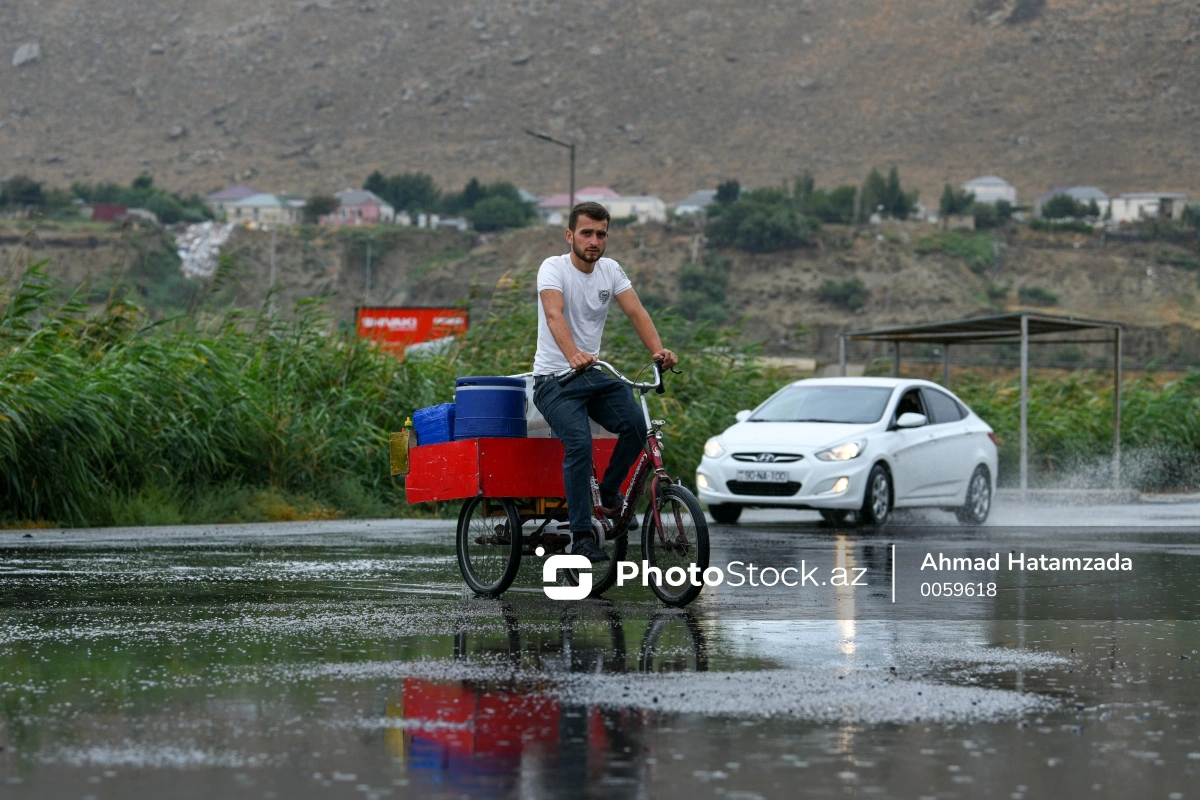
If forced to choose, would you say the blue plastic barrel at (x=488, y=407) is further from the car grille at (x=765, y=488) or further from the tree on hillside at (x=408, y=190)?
the tree on hillside at (x=408, y=190)

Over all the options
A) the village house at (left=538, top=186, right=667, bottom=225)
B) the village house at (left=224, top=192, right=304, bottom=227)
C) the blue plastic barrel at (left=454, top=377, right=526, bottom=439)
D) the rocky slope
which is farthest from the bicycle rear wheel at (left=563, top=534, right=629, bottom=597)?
the village house at (left=224, top=192, right=304, bottom=227)

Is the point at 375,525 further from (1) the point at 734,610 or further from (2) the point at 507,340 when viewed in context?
(1) the point at 734,610

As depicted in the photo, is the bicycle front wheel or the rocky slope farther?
the rocky slope

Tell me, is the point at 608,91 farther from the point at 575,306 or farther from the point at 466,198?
the point at 575,306

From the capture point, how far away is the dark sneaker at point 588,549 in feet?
35.2

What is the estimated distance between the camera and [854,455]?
1980cm

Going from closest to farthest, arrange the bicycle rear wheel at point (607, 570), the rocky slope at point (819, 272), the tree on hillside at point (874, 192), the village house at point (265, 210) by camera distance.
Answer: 1. the bicycle rear wheel at point (607, 570)
2. the rocky slope at point (819, 272)
3. the tree on hillside at point (874, 192)
4. the village house at point (265, 210)

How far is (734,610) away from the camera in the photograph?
10633 millimetres

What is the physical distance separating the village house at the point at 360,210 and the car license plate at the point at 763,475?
138m

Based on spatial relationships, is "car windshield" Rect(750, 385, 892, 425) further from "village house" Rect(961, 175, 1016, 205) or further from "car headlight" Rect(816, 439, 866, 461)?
"village house" Rect(961, 175, 1016, 205)

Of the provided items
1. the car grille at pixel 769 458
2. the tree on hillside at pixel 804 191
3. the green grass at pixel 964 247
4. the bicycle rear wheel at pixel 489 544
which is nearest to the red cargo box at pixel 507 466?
the bicycle rear wheel at pixel 489 544

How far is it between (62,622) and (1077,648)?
473 centimetres

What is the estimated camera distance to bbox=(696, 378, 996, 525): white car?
64.4ft

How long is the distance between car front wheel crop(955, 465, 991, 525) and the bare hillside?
138132mm
